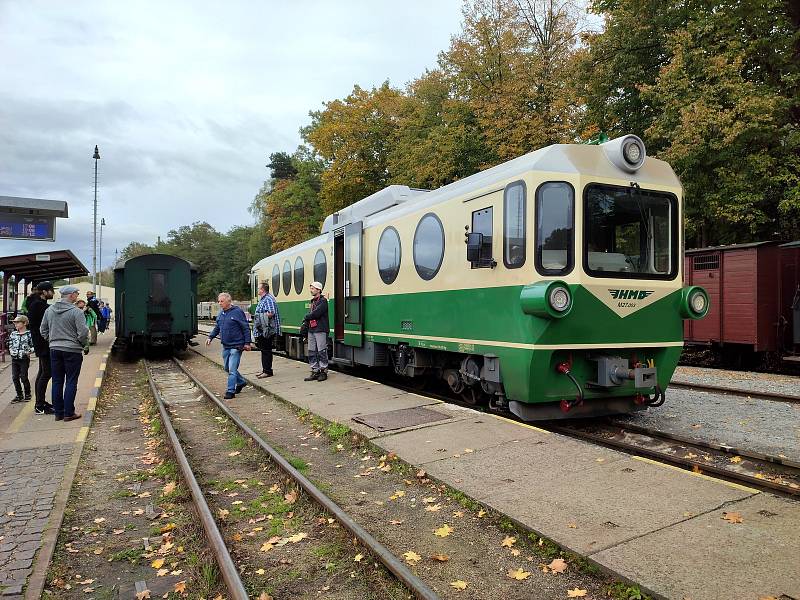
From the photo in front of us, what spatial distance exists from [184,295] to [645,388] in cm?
1483

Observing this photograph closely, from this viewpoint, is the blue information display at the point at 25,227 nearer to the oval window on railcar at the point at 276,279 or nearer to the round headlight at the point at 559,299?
the round headlight at the point at 559,299

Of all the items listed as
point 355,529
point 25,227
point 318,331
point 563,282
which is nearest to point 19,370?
point 25,227

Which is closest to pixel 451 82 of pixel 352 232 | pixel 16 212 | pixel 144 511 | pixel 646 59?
pixel 646 59

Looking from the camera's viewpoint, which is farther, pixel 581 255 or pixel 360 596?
pixel 581 255

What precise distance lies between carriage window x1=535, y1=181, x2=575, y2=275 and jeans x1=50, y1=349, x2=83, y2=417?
6.00m

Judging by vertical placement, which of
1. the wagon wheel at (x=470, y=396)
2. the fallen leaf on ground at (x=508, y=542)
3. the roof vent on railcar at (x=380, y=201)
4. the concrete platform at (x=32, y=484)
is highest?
the roof vent on railcar at (x=380, y=201)

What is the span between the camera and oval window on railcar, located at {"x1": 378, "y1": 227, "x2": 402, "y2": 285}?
9334 mm

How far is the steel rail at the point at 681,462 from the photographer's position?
4.56 metres

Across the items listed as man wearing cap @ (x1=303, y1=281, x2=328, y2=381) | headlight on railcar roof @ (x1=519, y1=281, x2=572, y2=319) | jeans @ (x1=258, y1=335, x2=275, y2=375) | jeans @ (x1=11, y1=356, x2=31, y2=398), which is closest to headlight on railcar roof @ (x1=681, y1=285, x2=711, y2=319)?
headlight on railcar roof @ (x1=519, y1=281, x2=572, y2=319)

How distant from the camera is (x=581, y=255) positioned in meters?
6.23

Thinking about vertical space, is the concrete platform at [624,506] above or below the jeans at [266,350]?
below

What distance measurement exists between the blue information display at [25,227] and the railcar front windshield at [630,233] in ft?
26.9

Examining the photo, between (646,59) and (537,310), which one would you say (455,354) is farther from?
(646,59)

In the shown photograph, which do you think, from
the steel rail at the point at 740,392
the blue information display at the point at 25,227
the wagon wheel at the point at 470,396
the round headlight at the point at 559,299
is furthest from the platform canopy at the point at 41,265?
the steel rail at the point at 740,392
